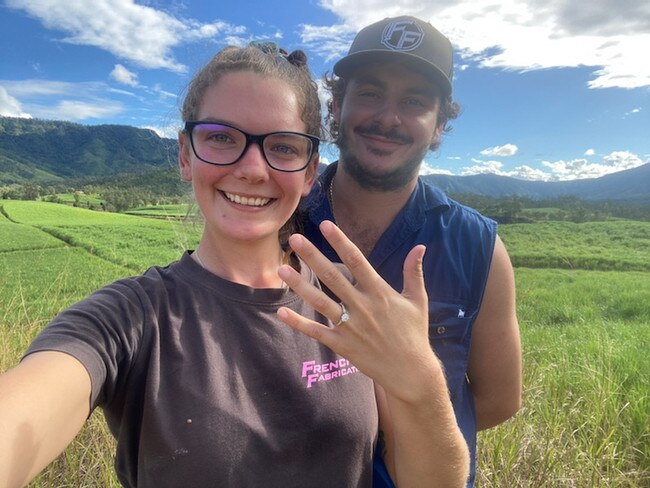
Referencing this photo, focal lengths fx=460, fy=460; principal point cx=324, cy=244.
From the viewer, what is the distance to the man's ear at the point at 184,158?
1.54m

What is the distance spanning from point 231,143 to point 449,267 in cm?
122

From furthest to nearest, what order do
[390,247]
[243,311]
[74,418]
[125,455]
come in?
[390,247] → [243,311] → [125,455] → [74,418]

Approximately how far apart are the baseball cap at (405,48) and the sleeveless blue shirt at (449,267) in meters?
0.73

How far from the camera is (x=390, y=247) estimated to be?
223cm

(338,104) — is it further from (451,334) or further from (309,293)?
(309,293)

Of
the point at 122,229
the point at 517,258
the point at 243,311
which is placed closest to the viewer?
the point at 243,311

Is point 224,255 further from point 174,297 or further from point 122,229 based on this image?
point 122,229

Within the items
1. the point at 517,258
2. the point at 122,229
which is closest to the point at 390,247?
the point at 517,258

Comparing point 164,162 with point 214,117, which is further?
point 164,162

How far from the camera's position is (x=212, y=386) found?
1197 millimetres

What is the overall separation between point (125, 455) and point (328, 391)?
0.58m

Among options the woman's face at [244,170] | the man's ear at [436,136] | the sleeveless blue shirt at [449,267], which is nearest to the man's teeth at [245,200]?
the woman's face at [244,170]

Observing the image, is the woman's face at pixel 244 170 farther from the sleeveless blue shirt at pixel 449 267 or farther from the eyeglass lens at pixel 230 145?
the sleeveless blue shirt at pixel 449 267

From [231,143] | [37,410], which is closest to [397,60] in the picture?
[231,143]
